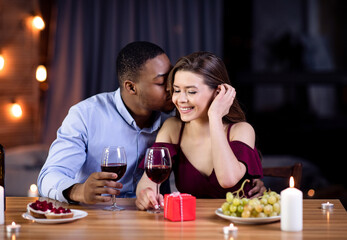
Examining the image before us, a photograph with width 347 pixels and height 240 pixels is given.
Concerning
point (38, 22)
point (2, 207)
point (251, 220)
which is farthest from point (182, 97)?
point (38, 22)

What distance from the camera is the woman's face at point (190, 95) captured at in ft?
6.49

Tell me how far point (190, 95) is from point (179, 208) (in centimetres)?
60

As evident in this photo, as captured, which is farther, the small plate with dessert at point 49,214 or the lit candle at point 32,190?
the lit candle at point 32,190

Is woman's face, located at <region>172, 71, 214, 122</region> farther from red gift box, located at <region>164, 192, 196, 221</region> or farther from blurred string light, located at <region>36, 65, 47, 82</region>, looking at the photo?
blurred string light, located at <region>36, 65, 47, 82</region>

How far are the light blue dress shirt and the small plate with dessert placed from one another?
583 mm

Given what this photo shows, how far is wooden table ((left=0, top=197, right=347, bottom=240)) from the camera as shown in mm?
1343

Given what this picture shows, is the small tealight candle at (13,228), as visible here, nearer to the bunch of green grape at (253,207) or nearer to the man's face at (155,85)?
the bunch of green grape at (253,207)

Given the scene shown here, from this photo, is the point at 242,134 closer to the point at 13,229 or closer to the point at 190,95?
the point at 190,95

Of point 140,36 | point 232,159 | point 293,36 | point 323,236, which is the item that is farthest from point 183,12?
point 323,236

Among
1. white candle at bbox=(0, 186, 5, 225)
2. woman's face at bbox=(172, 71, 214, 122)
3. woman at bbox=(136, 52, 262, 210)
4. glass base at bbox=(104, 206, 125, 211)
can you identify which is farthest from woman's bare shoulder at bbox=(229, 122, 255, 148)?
white candle at bbox=(0, 186, 5, 225)

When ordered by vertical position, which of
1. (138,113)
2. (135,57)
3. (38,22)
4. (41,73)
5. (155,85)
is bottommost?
(138,113)

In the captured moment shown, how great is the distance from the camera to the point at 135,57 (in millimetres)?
2264

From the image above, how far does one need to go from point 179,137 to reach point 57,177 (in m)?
0.54

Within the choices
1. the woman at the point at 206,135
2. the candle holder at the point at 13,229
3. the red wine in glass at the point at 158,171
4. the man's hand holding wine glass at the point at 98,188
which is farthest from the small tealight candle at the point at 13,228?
the woman at the point at 206,135
